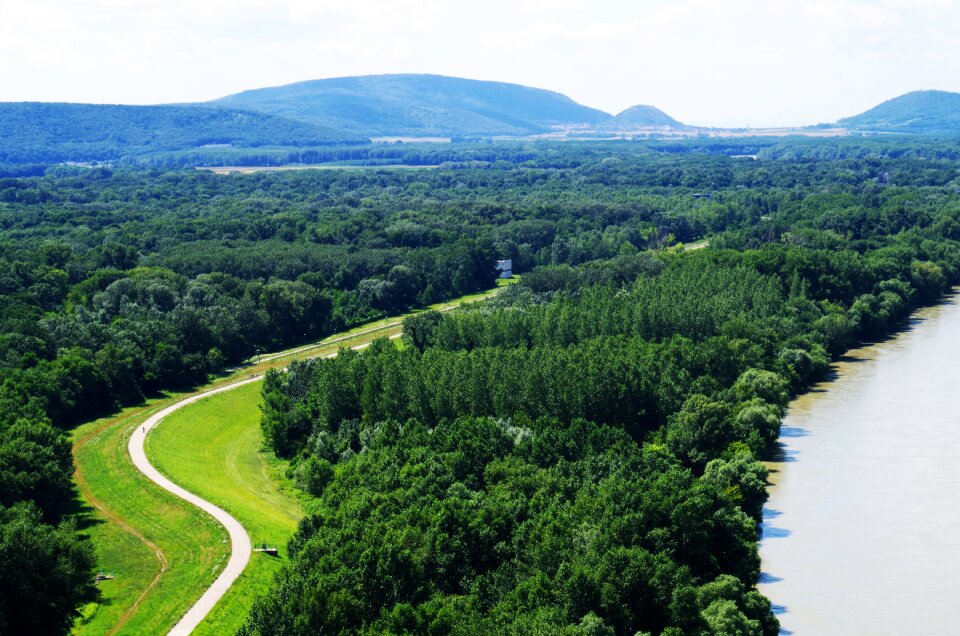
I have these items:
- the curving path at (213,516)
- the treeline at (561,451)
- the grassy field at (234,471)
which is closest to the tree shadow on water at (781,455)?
the treeline at (561,451)

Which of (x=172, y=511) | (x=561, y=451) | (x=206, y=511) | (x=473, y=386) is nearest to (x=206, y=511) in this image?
(x=206, y=511)

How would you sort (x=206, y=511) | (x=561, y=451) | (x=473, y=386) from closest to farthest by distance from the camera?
(x=561, y=451)
(x=206, y=511)
(x=473, y=386)

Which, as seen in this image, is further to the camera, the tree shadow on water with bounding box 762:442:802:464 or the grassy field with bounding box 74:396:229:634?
the tree shadow on water with bounding box 762:442:802:464

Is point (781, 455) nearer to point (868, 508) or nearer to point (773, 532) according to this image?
point (868, 508)

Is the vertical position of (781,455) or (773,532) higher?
(773,532)

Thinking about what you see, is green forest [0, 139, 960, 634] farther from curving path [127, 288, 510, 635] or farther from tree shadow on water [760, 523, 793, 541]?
curving path [127, 288, 510, 635]

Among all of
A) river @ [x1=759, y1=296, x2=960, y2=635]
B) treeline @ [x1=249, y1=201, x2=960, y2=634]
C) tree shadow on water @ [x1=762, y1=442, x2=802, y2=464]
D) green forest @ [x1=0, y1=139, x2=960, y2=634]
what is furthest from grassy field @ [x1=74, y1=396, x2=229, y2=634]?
tree shadow on water @ [x1=762, y1=442, x2=802, y2=464]

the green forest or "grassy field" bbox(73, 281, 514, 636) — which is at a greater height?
the green forest
